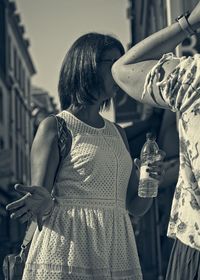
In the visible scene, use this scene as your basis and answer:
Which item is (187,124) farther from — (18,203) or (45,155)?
(45,155)

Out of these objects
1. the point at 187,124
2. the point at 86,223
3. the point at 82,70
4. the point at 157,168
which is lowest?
the point at 86,223

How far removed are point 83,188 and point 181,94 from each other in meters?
1.26

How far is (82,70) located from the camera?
3.30 m

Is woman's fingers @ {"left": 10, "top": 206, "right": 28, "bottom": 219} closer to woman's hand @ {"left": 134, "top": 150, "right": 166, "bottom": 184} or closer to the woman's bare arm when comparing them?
the woman's bare arm

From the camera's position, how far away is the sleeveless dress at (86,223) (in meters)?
3.07

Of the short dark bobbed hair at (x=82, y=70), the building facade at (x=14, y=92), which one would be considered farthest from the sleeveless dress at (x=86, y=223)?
the building facade at (x=14, y=92)

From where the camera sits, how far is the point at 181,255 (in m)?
2.06

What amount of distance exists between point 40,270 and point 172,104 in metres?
1.31

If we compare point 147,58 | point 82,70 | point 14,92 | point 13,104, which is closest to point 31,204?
point 82,70

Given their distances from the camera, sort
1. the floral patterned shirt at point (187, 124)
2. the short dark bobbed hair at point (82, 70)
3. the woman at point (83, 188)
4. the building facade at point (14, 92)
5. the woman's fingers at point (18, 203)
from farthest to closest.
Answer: the building facade at point (14, 92) < the short dark bobbed hair at point (82, 70) < the woman at point (83, 188) < the woman's fingers at point (18, 203) < the floral patterned shirt at point (187, 124)

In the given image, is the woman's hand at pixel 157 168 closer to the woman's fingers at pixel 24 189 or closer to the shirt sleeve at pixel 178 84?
the woman's fingers at pixel 24 189

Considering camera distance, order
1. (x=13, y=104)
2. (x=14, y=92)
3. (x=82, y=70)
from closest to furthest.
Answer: (x=82, y=70)
(x=13, y=104)
(x=14, y=92)

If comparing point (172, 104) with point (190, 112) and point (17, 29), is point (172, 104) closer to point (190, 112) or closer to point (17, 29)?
point (190, 112)

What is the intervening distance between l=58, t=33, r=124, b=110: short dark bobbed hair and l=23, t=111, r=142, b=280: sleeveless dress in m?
0.12
